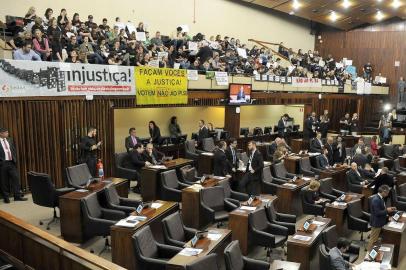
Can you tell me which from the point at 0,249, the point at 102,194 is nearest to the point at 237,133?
the point at 102,194

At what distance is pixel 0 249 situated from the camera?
530 cm

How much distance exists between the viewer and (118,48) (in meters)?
11.5

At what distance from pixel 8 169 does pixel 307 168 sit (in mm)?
7942

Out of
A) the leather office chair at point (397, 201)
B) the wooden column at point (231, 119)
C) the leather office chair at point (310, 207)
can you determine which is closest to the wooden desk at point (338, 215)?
the leather office chair at point (310, 207)

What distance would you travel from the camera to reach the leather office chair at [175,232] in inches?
225

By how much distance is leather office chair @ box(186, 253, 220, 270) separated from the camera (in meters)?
4.36

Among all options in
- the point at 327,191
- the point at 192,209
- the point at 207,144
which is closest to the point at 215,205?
the point at 192,209

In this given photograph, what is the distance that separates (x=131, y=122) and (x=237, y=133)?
4.23m

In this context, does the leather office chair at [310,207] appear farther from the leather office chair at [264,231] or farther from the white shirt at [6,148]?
the white shirt at [6,148]

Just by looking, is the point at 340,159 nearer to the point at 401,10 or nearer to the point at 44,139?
the point at 44,139

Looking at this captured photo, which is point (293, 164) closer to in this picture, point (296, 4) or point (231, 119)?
point (231, 119)

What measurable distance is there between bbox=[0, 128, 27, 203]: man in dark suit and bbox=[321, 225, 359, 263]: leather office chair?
649cm

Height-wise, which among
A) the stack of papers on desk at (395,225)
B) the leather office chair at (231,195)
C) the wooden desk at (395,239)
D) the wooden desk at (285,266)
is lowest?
the wooden desk at (395,239)

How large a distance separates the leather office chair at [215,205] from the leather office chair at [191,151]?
446 centimetres
